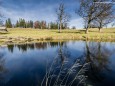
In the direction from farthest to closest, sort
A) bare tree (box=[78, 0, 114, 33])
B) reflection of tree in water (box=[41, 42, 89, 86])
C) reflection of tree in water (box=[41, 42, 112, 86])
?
1. bare tree (box=[78, 0, 114, 33])
2. reflection of tree in water (box=[41, 42, 112, 86])
3. reflection of tree in water (box=[41, 42, 89, 86])

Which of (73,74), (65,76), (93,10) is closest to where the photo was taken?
(65,76)

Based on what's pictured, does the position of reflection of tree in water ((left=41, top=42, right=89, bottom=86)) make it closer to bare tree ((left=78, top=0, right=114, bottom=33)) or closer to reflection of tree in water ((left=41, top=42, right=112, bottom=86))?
reflection of tree in water ((left=41, top=42, right=112, bottom=86))

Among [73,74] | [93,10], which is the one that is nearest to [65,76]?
[73,74]

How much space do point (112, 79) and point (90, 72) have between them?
72.4 inches

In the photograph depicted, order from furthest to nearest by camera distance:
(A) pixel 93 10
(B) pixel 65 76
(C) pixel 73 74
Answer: (A) pixel 93 10
(C) pixel 73 74
(B) pixel 65 76

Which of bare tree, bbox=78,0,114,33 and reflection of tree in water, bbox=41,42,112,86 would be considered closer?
reflection of tree in water, bbox=41,42,112,86

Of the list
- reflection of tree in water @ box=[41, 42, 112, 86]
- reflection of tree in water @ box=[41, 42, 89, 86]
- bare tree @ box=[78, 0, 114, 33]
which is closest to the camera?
reflection of tree in water @ box=[41, 42, 89, 86]

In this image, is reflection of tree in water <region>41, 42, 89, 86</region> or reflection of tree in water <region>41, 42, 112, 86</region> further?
reflection of tree in water <region>41, 42, 112, 86</region>

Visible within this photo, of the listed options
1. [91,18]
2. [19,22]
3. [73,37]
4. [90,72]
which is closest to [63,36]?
[73,37]

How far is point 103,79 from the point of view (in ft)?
32.3

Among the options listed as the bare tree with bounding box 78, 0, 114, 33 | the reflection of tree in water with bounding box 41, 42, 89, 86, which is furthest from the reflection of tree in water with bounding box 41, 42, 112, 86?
the bare tree with bounding box 78, 0, 114, 33

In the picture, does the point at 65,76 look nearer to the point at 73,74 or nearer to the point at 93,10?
the point at 73,74

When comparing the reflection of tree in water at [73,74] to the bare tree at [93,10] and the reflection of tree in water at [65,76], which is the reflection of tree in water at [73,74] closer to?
the reflection of tree in water at [65,76]

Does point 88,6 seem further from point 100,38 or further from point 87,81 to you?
point 87,81
